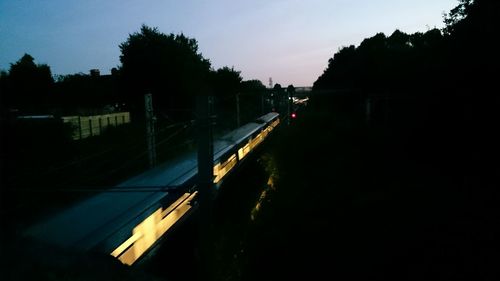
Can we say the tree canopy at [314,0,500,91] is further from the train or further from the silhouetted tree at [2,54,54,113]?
the silhouetted tree at [2,54,54,113]

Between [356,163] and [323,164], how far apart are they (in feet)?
3.03

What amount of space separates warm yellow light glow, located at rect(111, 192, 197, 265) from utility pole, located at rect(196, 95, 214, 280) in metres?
0.16

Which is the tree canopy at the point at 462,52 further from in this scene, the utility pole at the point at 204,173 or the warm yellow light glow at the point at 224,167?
the utility pole at the point at 204,173

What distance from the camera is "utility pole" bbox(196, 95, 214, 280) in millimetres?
4223

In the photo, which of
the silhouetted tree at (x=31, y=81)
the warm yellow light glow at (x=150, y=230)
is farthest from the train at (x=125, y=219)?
the silhouetted tree at (x=31, y=81)

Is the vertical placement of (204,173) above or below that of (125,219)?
above

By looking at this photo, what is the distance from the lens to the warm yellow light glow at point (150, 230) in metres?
2.91

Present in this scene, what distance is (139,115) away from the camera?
106ft

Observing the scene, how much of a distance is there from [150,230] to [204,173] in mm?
1063

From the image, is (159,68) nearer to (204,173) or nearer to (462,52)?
(462,52)

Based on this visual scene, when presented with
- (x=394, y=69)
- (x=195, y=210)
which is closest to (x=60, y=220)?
(x=195, y=210)

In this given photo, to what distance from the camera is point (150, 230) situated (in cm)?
337

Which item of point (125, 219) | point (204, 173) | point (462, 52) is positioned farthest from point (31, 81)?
point (125, 219)

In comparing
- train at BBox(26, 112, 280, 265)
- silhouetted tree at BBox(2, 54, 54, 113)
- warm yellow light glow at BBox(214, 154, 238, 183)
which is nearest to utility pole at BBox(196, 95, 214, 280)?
train at BBox(26, 112, 280, 265)
